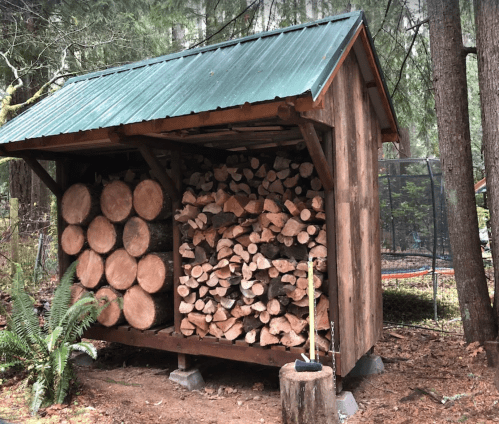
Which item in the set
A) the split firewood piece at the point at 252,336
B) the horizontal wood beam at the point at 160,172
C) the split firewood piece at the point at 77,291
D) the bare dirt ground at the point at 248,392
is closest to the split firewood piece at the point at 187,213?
the horizontal wood beam at the point at 160,172

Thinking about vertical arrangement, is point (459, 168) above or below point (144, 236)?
above

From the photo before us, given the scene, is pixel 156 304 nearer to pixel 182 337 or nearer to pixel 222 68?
pixel 182 337

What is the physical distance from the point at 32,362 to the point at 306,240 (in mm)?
2436

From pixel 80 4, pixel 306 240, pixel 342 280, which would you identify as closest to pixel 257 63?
pixel 306 240

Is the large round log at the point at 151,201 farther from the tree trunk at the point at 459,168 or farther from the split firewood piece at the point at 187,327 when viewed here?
the tree trunk at the point at 459,168

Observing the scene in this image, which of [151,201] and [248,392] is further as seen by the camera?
[151,201]

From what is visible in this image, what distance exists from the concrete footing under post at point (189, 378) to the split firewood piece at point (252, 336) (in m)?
0.80

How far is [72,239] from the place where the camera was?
498cm

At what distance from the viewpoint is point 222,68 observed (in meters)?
4.00

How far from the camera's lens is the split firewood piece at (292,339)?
3838 millimetres

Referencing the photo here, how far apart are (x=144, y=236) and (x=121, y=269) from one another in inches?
18.2

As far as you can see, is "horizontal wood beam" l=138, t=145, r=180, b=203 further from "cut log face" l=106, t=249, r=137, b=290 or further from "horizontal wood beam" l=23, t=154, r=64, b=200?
"horizontal wood beam" l=23, t=154, r=64, b=200

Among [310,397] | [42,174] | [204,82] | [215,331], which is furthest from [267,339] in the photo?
[42,174]

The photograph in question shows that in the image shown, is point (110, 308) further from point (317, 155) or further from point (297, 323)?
point (317, 155)
